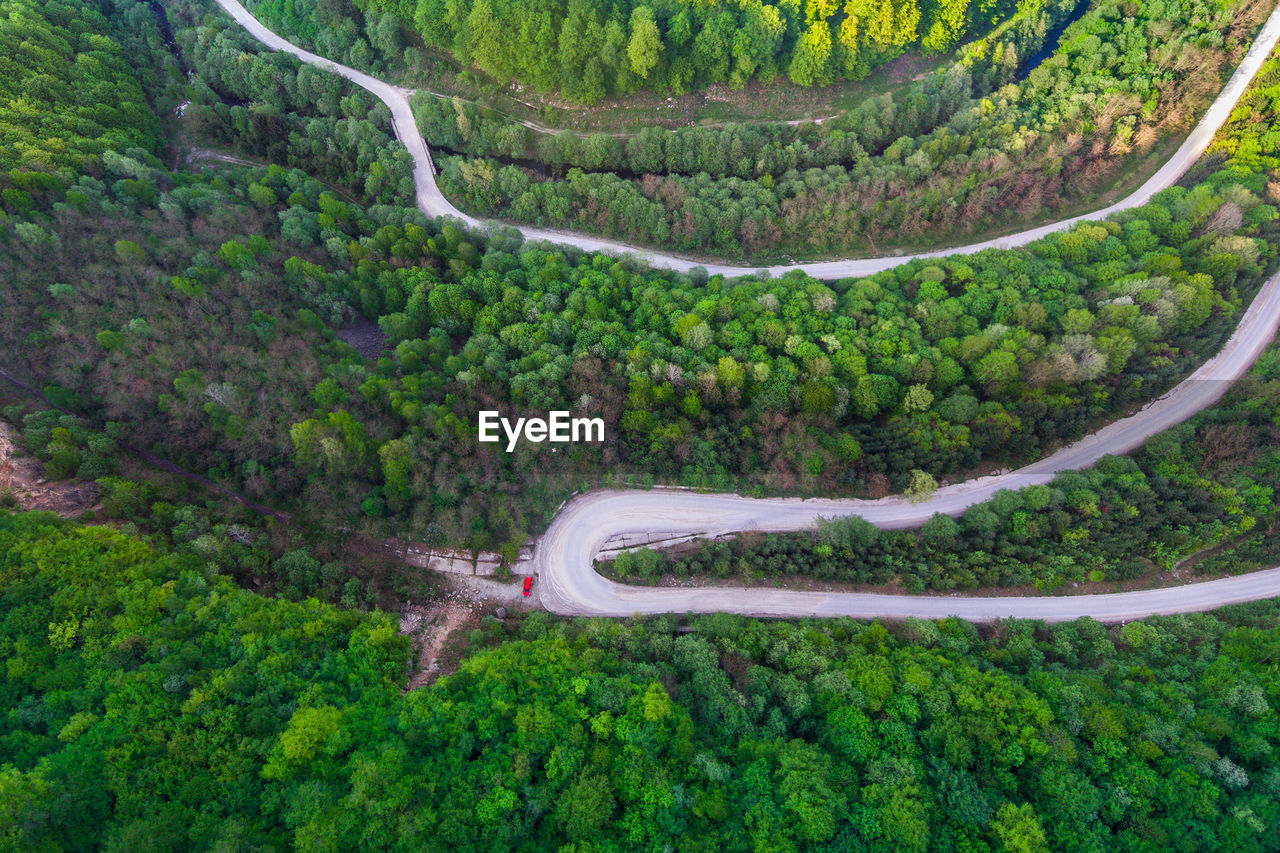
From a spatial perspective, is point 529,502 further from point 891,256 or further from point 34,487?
point 891,256

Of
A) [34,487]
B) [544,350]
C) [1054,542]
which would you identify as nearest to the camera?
[34,487]

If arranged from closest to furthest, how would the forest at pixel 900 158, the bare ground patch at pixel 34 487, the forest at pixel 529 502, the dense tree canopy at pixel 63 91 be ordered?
the forest at pixel 529 502
the bare ground patch at pixel 34 487
the dense tree canopy at pixel 63 91
the forest at pixel 900 158

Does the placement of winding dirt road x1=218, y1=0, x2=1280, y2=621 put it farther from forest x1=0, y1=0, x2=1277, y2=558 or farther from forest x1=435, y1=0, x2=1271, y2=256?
forest x1=435, y1=0, x2=1271, y2=256

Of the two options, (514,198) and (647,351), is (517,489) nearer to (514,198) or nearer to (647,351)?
(647,351)

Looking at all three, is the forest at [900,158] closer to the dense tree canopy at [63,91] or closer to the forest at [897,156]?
the forest at [897,156]

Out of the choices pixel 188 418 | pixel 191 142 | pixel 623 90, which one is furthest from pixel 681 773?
pixel 191 142

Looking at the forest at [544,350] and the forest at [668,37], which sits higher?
the forest at [668,37]

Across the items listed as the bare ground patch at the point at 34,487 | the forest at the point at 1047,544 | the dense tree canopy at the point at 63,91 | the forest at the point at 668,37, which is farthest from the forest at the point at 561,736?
the forest at the point at 668,37

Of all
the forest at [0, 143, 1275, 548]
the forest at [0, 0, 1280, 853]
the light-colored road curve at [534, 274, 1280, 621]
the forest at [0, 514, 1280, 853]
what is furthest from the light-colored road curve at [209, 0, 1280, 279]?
the forest at [0, 514, 1280, 853]

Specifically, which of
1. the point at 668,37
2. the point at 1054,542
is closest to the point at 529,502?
the point at 1054,542
